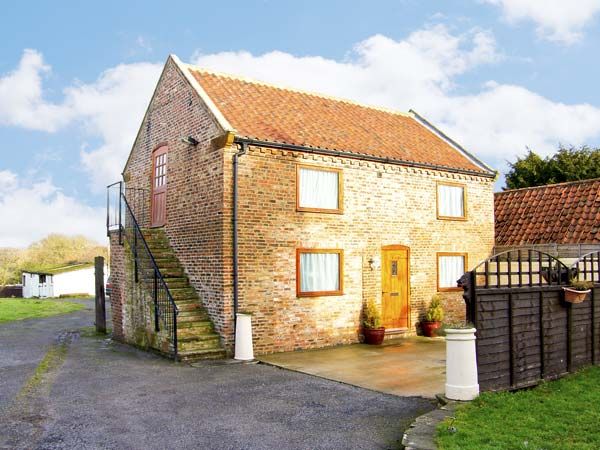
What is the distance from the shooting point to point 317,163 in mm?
14422

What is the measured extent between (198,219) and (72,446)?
790cm

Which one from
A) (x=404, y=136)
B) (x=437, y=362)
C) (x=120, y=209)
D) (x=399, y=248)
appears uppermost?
(x=404, y=136)

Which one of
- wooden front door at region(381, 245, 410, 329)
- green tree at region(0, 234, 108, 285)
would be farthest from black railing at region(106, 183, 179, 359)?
green tree at region(0, 234, 108, 285)

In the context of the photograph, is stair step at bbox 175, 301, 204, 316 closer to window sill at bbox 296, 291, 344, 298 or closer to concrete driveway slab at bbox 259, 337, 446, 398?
concrete driveway slab at bbox 259, 337, 446, 398

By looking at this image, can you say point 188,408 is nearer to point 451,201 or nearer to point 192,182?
point 192,182

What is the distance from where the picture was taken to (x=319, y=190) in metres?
14.5

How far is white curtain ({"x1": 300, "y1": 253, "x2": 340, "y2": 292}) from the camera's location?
14102 millimetres

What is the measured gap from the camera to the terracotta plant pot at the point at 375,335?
576 inches

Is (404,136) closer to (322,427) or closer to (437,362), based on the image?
(437,362)

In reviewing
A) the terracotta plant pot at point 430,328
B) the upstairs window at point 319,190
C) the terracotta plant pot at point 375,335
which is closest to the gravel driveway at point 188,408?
the terracotta plant pot at point 375,335

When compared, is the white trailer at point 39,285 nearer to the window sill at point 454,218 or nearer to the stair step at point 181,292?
the stair step at point 181,292

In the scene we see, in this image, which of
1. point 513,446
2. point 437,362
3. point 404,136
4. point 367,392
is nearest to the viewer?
point 513,446

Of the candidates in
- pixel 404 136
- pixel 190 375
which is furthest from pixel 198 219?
pixel 404 136

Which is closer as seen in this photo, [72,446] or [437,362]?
[72,446]
